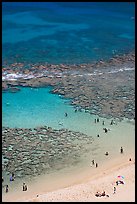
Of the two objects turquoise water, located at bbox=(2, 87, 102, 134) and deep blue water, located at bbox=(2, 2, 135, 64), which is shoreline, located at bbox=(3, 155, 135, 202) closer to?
turquoise water, located at bbox=(2, 87, 102, 134)

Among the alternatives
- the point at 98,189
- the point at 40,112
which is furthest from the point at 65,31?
the point at 98,189

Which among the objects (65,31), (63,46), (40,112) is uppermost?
(65,31)

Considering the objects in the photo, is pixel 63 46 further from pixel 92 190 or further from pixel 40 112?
pixel 92 190

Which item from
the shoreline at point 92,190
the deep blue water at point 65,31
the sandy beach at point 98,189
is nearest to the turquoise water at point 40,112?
the shoreline at point 92,190

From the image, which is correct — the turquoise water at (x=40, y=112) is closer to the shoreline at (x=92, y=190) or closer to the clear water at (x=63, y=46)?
the clear water at (x=63, y=46)

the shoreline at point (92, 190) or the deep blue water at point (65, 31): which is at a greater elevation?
the deep blue water at point (65, 31)

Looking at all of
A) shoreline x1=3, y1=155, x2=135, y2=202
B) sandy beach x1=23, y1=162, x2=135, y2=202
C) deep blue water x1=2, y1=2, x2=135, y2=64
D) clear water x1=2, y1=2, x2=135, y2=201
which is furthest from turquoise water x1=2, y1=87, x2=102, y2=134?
deep blue water x1=2, y1=2, x2=135, y2=64
